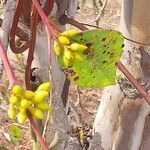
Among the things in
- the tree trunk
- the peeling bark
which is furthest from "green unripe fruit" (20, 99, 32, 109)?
the tree trunk

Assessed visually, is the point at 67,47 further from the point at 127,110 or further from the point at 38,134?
the point at 127,110

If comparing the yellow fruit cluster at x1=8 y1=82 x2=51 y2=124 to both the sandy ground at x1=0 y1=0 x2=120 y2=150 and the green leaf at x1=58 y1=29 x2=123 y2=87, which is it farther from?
the sandy ground at x1=0 y1=0 x2=120 y2=150

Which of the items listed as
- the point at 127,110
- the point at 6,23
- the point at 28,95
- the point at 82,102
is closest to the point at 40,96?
the point at 28,95

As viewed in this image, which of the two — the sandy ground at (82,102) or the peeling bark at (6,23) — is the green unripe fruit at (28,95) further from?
the sandy ground at (82,102)

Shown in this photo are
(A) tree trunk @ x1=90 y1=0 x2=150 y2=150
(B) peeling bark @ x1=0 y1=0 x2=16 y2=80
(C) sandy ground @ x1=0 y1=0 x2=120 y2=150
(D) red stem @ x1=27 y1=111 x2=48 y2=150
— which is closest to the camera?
(D) red stem @ x1=27 y1=111 x2=48 y2=150

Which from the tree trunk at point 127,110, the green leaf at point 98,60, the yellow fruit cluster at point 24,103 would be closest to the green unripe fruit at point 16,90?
the yellow fruit cluster at point 24,103
